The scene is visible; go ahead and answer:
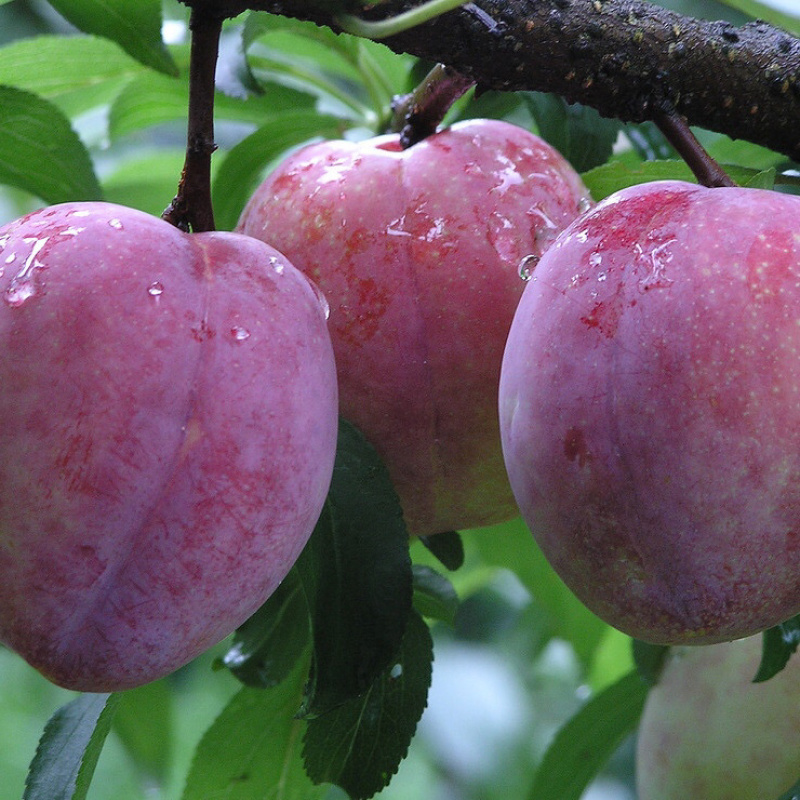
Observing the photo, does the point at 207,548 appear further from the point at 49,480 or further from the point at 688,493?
the point at 688,493

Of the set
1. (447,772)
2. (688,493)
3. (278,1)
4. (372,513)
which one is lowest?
(447,772)

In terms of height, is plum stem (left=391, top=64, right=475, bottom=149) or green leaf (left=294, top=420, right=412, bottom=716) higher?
plum stem (left=391, top=64, right=475, bottom=149)

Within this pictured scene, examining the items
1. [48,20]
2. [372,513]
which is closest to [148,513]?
[372,513]

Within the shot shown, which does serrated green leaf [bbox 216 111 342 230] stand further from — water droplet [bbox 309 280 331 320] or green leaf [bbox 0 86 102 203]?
water droplet [bbox 309 280 331 320]

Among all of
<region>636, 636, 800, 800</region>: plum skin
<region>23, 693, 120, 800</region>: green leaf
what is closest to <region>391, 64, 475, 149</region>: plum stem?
<region>23, 693, 120, 800</region>: green leaf

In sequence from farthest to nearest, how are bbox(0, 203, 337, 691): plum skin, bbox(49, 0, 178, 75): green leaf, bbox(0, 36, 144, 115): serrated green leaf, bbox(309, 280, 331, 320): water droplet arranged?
bbox(0, 36, 144, 115): serrated green leaf
bbox(49, 0, 178, 75): green leaf
bbox(309, 280, 331, 320): water droplet
bbox(0, 203, 337, 691): plum skin

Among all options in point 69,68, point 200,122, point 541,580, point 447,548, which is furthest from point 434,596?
point 69,68

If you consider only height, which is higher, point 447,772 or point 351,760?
point 351,760
